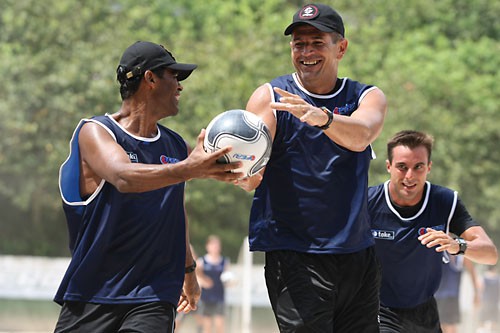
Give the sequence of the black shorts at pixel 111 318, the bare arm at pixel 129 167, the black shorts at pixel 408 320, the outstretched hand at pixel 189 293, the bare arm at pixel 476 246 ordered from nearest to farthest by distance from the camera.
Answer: the bare arm at pixel 129 167, the black shorts at pixel 111 318, the outstretched hand at pixel 189 293, the bare arm at pixel 476 246, the black shorts at pixel 408 320

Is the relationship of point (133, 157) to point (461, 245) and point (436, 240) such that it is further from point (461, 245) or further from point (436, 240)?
point (461, 245)

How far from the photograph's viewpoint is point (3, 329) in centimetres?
2009

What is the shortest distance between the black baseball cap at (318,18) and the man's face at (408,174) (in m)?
1.85

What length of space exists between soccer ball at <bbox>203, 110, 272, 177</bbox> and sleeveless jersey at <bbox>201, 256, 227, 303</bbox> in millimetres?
13703

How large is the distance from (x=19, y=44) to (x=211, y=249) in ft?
53.0

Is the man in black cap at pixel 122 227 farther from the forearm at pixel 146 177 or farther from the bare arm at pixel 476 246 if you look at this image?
the bare arm at pixel 476 246

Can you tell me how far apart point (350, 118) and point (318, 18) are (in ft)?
2.30

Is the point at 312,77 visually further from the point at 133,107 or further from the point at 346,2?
the point at 346,2

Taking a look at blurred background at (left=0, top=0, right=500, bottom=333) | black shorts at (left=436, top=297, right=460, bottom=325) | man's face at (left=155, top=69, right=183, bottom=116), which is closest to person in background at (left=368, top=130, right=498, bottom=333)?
man's face at (left=155, top=69, right=183, bottom=116)

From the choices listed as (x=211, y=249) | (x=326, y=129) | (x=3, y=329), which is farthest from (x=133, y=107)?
(x=3, y=329)

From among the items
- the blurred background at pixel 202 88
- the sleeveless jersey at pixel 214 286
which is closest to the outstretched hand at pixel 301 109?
the sleeveless jersey at pixel 214 286

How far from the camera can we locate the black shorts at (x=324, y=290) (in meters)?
5.04

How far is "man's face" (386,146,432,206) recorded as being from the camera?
675cm

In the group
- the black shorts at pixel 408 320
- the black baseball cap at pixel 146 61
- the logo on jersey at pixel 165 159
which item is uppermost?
the black baseball cap at pixel 146 61
